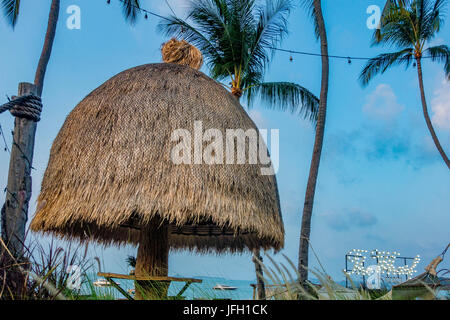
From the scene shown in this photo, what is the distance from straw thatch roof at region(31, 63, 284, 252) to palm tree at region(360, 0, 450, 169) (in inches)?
406

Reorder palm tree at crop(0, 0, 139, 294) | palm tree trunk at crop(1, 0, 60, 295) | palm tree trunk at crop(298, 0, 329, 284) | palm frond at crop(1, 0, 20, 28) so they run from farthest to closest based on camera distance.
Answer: palm frond at crop(1, 0, 20, 28) → palm tree trunk at crop(298, 0, 329, 284) → palm tree trunk at crop(1, 0, 60, 295) → palm tree at crop(0, 0, 139, 294)

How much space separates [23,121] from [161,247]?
2.85 metres

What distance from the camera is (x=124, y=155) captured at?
4781 millimetres

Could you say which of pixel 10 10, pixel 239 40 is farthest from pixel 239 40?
pixel 10 10

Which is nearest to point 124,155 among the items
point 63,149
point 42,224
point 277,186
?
point 63,149

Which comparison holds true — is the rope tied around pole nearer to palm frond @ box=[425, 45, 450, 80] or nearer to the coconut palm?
the coconut palm

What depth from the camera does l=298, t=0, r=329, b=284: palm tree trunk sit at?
8.05 meters

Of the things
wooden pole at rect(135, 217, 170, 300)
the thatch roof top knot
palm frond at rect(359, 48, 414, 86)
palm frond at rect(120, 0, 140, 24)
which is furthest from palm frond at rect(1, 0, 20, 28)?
palm frond at rect(359, 48, 414, 86)

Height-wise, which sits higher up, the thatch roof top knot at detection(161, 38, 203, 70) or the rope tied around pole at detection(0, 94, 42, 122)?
the thatch roof top knot at detection(161, 38, 203, 70)

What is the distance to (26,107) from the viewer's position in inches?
139

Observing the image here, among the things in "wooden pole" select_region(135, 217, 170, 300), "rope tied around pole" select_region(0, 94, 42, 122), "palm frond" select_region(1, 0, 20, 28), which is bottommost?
"wooden pole" select_region(135, 217, 170, 300)

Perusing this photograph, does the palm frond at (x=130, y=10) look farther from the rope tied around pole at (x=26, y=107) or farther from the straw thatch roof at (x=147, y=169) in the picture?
the rope tied around pole at (x=26, y=107)

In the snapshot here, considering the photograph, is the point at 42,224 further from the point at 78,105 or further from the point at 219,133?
the point at 219,133

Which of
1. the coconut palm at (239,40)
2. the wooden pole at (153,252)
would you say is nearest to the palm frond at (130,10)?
the coconut palm at (239,40)
